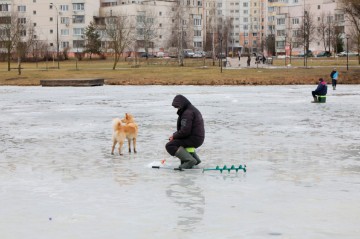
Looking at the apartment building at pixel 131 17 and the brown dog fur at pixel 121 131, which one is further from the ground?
the apartment building at pixel 131 17

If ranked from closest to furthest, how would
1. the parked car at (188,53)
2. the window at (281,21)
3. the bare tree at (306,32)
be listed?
1. the bare tree at (306,32)
2. the parked car at (188,53)
3. the window at (281,21)

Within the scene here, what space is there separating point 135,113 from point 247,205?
1696 cm

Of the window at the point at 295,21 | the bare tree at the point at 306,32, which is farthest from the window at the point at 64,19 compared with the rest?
the window at the point at 295,21

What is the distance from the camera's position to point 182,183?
11.1m

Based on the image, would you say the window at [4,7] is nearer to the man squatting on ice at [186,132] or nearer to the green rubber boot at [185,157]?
the man squatting on ice at [186,132]

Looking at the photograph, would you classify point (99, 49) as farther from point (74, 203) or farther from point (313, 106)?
point (74, 203)

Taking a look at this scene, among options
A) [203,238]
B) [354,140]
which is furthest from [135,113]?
[203,238]

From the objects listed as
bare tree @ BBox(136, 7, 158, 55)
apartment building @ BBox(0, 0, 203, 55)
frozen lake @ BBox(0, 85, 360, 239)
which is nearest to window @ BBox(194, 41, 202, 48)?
apartment building @ BBox(0, 0, 203, 55)

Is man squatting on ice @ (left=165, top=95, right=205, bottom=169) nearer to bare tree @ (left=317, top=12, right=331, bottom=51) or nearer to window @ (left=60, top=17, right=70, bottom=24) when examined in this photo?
bare tree @ (left=317, top=12, right=331, bottom=51)

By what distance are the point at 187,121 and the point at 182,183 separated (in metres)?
1.64

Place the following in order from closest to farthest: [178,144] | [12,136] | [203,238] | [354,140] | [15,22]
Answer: [203,238] < [178,144] < [354,140] < [12,136] < [15,22]

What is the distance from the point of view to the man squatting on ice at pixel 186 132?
12.3 m

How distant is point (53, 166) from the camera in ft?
42.8

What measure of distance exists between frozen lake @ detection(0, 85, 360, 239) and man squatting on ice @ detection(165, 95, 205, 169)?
46 cm
